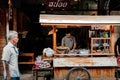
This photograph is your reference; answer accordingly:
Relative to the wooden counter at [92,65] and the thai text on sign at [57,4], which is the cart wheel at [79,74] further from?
the thai text on sign at [57,4]

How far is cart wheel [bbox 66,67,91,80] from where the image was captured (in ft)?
41.6

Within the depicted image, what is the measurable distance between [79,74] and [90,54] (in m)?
0.93

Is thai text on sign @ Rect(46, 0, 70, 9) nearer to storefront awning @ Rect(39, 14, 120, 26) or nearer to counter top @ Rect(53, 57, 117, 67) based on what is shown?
storefront awning @ Rect(39, 14, 120, 26)

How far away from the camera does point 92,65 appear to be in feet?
42.4

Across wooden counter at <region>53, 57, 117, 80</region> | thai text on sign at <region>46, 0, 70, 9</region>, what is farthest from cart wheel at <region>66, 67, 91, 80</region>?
thai text on sign at <region>46, 0, 70, 9</region>

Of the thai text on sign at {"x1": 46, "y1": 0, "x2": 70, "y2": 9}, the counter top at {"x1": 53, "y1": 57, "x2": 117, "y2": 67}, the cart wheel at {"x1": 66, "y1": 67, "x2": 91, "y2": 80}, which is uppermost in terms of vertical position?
the thai text on sign at {"x1": 46, "y1": 0, "x2": 70, "y2": 9}

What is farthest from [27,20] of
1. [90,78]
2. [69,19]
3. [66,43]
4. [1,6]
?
[90,78]

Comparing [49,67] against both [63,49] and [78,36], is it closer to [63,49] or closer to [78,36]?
[63,49]

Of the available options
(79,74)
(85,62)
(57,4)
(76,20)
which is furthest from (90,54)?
(57,4)

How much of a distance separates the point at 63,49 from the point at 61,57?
0.31m

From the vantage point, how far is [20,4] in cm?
1709

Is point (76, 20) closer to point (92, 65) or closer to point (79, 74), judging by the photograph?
point (92, 65)

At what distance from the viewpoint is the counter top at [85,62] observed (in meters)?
12.9

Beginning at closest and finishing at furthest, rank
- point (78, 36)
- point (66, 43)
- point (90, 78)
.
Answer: point (90, 78), point (66, 43), point (78, 36)
